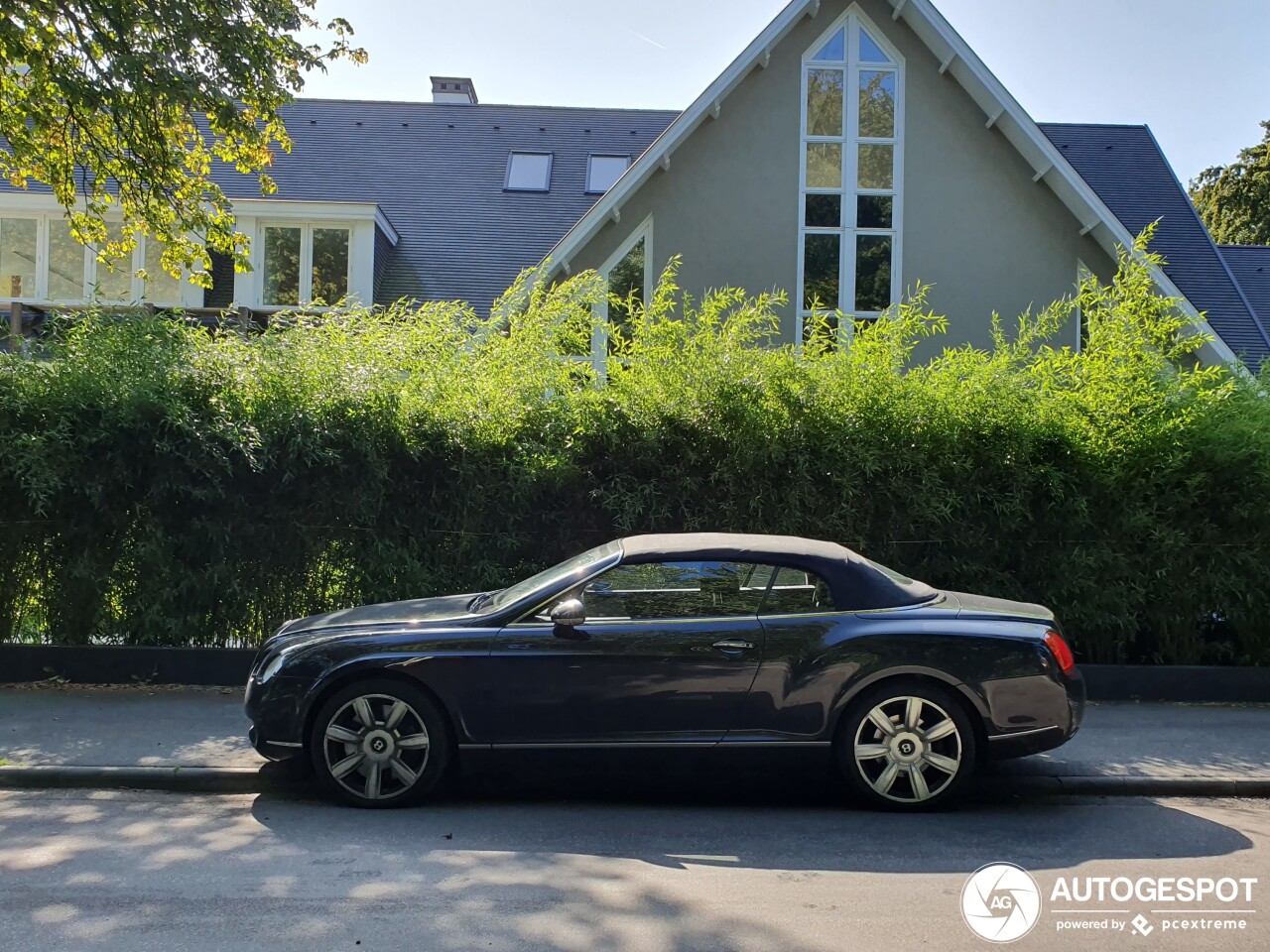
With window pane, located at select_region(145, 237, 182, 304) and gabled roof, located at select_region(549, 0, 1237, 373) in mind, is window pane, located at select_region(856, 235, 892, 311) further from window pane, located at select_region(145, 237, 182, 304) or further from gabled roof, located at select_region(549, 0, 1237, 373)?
window pane, located at select_region(145, 237, 182, 304)

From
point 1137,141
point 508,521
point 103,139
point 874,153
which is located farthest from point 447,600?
point 1137,141

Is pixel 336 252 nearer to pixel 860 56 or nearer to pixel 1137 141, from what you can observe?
pixel 860 56

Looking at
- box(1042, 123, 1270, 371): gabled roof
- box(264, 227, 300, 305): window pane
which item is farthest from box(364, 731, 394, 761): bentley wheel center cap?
box(1042, 123, 1270, 371): gabled roof

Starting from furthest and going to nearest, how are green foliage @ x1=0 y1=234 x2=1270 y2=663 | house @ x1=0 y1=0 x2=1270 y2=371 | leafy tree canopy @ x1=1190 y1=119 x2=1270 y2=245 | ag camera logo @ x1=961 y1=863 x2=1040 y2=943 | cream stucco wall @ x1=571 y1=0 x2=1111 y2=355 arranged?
leafy tree canopy @ x1=1190 y1=119 x2=1270 y2=245, cream stucco wall @ x1=571 y1=0 x2=1111 y2=355, house @ x1=0 y1=0 x2=1270 y2=371, green foliage @ x1=0 y1=234 x2=1270 y2=663, ag camera logo @ x1=961 y1=863 x2=1040 y2=943

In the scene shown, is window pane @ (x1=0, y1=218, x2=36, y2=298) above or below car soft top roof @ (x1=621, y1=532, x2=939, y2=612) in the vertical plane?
above

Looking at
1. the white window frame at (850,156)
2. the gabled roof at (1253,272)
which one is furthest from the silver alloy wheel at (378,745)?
the gabled roof at (1253,272)

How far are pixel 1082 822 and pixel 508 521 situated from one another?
485cm

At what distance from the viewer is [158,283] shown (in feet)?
65.1

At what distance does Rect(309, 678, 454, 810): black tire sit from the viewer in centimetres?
559

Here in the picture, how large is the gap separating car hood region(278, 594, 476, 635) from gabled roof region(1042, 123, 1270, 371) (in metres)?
14.7

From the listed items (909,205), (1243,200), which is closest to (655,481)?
(909,205)

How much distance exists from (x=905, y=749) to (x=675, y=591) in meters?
1.49

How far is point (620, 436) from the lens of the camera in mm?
8781

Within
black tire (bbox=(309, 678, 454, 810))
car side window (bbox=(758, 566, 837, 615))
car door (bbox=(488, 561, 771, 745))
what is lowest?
black tire (bbox=(309, 678, 454, 810))
